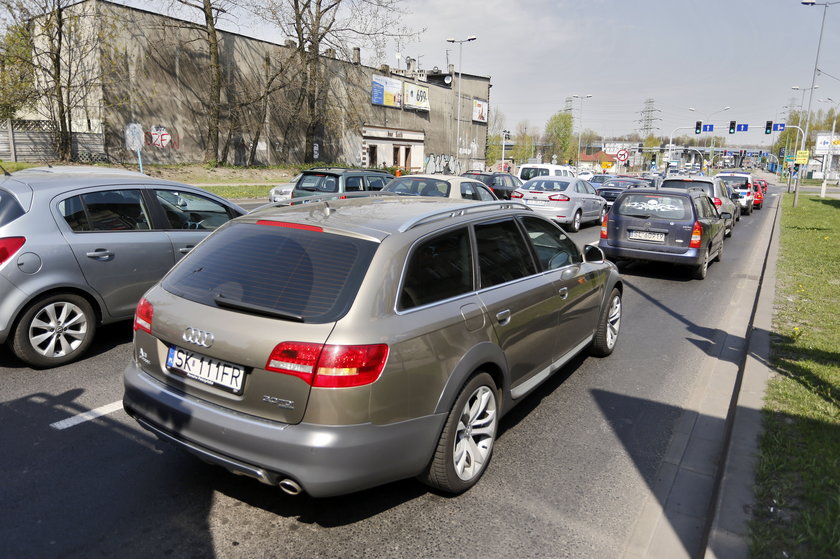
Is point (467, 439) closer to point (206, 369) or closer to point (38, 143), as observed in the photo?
point (206, 369)

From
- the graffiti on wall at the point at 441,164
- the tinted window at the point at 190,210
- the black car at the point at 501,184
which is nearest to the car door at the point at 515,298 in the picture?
the tinted window at the point at 190,210

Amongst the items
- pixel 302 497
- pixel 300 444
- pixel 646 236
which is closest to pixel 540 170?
pixel 646 236

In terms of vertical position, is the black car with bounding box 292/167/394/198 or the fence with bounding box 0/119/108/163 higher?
the fence with bounding box 0/119/108/163

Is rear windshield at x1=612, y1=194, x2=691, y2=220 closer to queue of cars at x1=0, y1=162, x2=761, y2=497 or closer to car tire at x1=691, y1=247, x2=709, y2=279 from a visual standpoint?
car tire at x1=691, y1=247, x2=709, y2=279

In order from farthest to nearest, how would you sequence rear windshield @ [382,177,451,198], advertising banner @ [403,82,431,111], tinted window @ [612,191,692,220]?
advertising banner @ [403,82,431,111], rear windshield @ [382,177,451,198], tinted window @ [612,191,692,220]

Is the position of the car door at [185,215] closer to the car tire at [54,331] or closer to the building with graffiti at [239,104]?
the car tire at [54,331]

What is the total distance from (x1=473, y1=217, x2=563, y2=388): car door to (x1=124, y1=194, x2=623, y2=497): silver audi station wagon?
2 centimetres

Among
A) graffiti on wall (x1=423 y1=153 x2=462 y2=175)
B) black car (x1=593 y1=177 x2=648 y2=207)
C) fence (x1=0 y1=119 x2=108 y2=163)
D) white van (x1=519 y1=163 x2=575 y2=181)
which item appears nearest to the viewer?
white van (x1=519 y1=163 x2=575 y2=181)

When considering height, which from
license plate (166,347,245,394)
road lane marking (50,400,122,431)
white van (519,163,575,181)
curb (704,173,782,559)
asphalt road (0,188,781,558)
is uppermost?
white van (519,163,575,181)

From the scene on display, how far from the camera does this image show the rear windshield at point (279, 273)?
116 inches

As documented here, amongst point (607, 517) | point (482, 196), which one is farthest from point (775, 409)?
point (482, 196)

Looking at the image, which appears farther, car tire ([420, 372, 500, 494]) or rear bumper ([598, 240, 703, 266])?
rear bumper ([598, 240, 703, 266])

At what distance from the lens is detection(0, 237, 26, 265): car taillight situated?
4.91 metres

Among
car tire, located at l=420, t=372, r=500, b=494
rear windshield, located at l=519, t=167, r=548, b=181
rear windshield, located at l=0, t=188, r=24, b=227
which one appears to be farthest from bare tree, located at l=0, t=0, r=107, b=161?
car tire, located at l=420, t=372, r=500, b=494
